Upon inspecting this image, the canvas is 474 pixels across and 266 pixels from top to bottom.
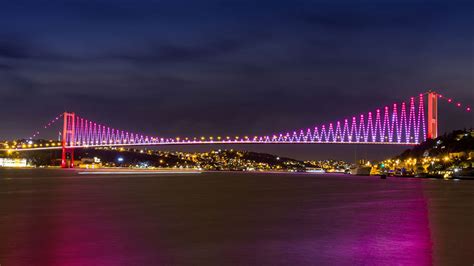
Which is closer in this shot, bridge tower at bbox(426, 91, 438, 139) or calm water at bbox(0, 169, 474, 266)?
calm water at bbox(0, 169, 474, 266)

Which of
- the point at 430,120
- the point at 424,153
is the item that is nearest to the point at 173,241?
the point at 430,120

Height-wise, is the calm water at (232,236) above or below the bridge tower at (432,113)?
below

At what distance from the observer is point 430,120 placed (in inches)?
3241

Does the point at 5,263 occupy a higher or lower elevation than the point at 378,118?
lower

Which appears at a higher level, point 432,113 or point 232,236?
point 432,113

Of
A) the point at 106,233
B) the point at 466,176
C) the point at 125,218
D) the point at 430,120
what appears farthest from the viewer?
the point at 430,120

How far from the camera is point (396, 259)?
8562 millimetres

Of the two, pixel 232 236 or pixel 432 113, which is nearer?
pixel 232 236

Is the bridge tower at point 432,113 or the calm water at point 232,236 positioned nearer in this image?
the calm water at point 232,236

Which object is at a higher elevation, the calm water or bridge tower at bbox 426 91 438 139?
bridge tower at bbox 426 91 438 139

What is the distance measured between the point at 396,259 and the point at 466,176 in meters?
66.8

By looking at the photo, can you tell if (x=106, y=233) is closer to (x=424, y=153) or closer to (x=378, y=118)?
(x=378, y=118)

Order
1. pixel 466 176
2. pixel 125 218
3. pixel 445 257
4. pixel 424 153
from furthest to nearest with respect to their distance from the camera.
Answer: pixel 424 153
pixel 466 176
pixel 125 218
pixel 445 257

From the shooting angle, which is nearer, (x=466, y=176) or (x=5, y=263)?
(x=5, y=263)
